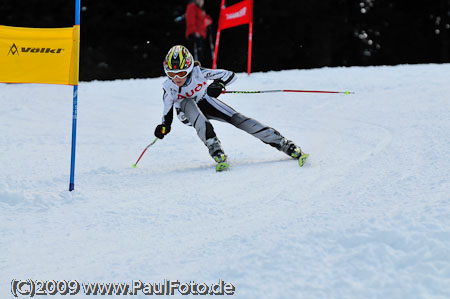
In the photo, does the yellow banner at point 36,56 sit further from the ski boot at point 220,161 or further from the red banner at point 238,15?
the red banner at point 238,15

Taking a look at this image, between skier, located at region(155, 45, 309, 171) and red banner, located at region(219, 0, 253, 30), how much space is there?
5362mm

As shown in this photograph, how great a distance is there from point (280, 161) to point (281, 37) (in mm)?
14647

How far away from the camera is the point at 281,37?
62.8 feet

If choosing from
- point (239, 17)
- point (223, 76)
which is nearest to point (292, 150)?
point (223, 76)

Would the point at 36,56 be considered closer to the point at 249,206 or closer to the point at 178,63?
the point at 178,63

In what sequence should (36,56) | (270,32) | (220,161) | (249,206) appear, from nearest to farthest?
(249,206) < (36,56) < (220,161) < (270,32)

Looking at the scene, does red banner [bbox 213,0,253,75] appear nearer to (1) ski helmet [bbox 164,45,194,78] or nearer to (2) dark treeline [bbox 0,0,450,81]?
(1) ski helmet [bbox 164,45,194,78]

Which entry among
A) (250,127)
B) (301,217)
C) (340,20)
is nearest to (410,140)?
(250,127)

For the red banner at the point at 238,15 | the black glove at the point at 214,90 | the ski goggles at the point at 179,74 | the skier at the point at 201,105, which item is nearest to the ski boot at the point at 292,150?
the skier at the point at 201,105

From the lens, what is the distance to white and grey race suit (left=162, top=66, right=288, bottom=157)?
5.18m

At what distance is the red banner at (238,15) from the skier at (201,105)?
17.6 feet

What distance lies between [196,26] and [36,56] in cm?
752

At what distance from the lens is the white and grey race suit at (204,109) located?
5.18m

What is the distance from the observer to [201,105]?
214 inches
